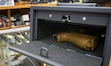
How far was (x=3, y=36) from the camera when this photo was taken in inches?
45.9

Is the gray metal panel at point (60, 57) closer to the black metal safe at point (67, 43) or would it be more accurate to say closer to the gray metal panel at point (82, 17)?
the black metal safe at point (67, 43)

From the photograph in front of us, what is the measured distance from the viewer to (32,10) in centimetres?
78

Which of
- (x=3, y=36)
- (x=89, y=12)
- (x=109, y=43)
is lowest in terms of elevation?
(x=3, y=36)

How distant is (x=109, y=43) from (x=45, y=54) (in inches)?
11.2

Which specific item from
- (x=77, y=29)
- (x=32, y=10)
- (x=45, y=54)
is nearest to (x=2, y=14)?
(x=32, y=10)

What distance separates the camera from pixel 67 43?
865 millimetres

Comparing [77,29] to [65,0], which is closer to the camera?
[77,29]

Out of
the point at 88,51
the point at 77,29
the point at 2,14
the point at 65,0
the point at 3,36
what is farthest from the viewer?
the point at 65,0

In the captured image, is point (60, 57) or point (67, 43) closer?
point (60, 57)

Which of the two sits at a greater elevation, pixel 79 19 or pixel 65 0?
pixel 65 0

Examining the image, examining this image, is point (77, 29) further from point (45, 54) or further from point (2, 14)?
point (2, 14)

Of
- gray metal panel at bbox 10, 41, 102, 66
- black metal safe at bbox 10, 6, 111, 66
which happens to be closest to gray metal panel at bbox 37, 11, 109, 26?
black metal safe at bbox 10, 6, 111, 66

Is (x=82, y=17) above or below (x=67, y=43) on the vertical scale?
above

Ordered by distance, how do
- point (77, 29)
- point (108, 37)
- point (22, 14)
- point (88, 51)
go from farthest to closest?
point (22, 14)
point (77, 29)
point (88, 51)
point (108, 37)
